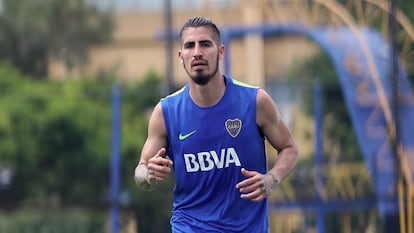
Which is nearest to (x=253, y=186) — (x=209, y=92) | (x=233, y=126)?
(x=233, y=126)

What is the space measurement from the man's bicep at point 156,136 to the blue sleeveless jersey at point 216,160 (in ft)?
0.14

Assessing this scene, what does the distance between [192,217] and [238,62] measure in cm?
4105

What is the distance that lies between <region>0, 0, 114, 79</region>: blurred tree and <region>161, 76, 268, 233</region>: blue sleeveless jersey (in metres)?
37.6

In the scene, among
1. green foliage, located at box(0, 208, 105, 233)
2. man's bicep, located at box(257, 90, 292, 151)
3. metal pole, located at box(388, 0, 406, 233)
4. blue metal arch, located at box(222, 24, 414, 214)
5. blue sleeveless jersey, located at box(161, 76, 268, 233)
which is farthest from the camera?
blue metal arch, located at box(222, 24, 414, 214)

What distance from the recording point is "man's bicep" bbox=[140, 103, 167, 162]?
7461 mm

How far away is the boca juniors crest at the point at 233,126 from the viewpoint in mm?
7320

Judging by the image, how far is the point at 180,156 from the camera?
24.1 ft

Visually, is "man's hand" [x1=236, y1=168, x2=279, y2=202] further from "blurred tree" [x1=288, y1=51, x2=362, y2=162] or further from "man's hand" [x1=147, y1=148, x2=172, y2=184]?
"blurred tree" [x1=288, y1=51, x2=362, y2=162]

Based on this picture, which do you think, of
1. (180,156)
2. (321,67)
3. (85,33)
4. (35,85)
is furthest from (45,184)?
(180,156)

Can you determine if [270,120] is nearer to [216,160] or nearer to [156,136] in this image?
[216,160]

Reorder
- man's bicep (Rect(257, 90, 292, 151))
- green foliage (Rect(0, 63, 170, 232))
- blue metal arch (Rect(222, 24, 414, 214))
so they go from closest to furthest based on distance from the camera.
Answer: man's bicep (Rect(257, 90, 292, 151))
blue metal arch (Rect(222, 24, 414, 214))
green foliage (Rect(0, 63, 170, 232))

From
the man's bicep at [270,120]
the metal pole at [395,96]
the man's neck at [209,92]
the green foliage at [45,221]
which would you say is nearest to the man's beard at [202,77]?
the man's neck at [209,92]

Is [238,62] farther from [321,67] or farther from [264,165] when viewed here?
[264,165]

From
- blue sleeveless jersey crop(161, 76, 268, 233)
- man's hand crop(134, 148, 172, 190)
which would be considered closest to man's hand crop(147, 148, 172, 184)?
man's hand crop(134, 148, 172, 190)
